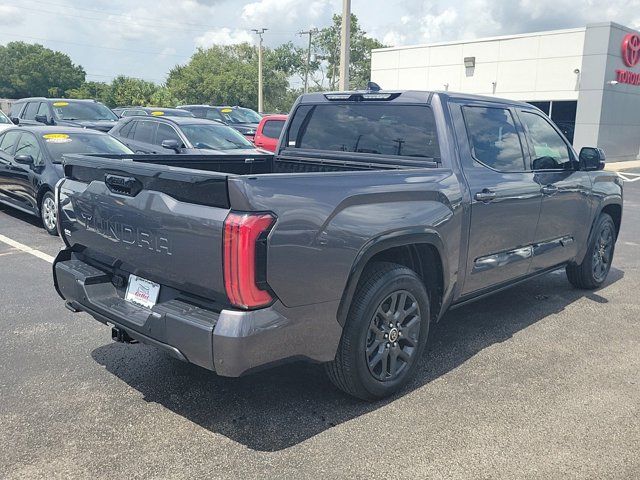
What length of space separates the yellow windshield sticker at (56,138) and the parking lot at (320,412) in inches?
172

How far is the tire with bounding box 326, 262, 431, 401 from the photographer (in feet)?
11.1

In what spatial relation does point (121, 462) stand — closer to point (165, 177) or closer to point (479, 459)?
point (165, 177)

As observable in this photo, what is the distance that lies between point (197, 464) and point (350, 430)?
2.76ft

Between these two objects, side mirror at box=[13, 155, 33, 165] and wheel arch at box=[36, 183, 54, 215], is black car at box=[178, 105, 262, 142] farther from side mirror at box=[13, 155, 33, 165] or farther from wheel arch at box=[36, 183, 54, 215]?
wheel arch at box=[36, 183, 54, 215]

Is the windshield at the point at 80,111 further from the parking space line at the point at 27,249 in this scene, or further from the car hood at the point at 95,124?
the parking space line at the point at 27,249

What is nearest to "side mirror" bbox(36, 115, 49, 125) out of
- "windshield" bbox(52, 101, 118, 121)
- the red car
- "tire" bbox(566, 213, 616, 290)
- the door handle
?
"windshield" bbox(52, 101, 118, 121)

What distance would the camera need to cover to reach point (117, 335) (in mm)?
3490

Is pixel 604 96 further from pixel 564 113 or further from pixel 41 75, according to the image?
pixel 41 75

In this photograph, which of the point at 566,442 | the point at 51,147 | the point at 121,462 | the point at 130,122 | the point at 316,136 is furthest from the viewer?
the point at 130,122

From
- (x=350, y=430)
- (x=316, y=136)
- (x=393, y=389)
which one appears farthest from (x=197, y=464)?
(x=316, y=136)

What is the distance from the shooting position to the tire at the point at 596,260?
593 cm

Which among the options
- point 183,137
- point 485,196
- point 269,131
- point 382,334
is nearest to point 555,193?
point 485,196

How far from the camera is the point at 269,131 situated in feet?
48.9

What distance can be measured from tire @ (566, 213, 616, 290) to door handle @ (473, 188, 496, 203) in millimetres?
2094
